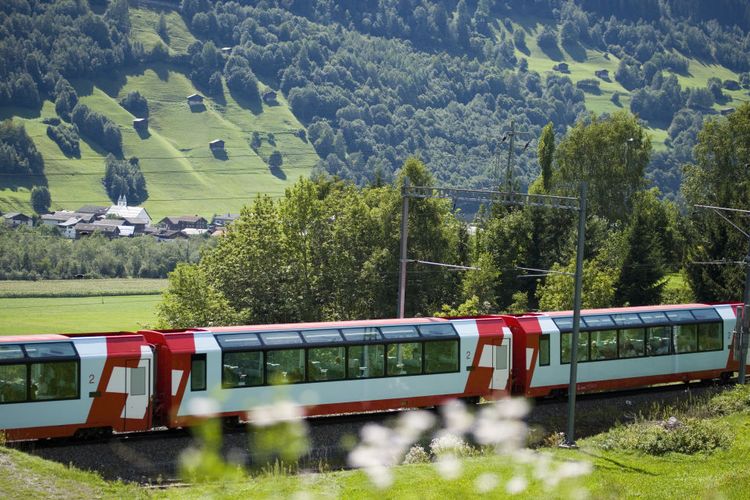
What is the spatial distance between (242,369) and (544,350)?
37.2 feet

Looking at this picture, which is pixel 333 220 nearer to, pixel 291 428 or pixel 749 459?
pixel 749 459

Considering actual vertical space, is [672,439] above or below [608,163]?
below

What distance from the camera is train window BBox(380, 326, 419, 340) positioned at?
31.0m

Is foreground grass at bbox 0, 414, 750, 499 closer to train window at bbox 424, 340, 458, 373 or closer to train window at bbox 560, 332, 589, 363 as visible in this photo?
train window at bbox 424, 340, 458, 373

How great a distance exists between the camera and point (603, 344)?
1433 inches

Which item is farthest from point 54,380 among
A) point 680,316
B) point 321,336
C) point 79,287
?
point 79,287

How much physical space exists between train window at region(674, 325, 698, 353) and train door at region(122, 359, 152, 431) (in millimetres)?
21071

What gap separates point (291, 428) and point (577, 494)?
2.78m

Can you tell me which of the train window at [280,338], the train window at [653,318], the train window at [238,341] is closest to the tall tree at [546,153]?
the train window at [653,318]

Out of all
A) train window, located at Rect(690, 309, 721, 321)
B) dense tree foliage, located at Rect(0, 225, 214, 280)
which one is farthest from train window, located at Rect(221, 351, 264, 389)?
dense tree foliage, located at Rect(0, 225, 214, 280)

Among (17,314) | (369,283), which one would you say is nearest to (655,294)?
(369,283)

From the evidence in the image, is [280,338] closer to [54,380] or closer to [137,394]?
[137,394]

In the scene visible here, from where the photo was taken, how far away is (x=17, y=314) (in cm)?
9662

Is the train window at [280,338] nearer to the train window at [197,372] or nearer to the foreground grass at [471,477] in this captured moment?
the train window at [197,372]
